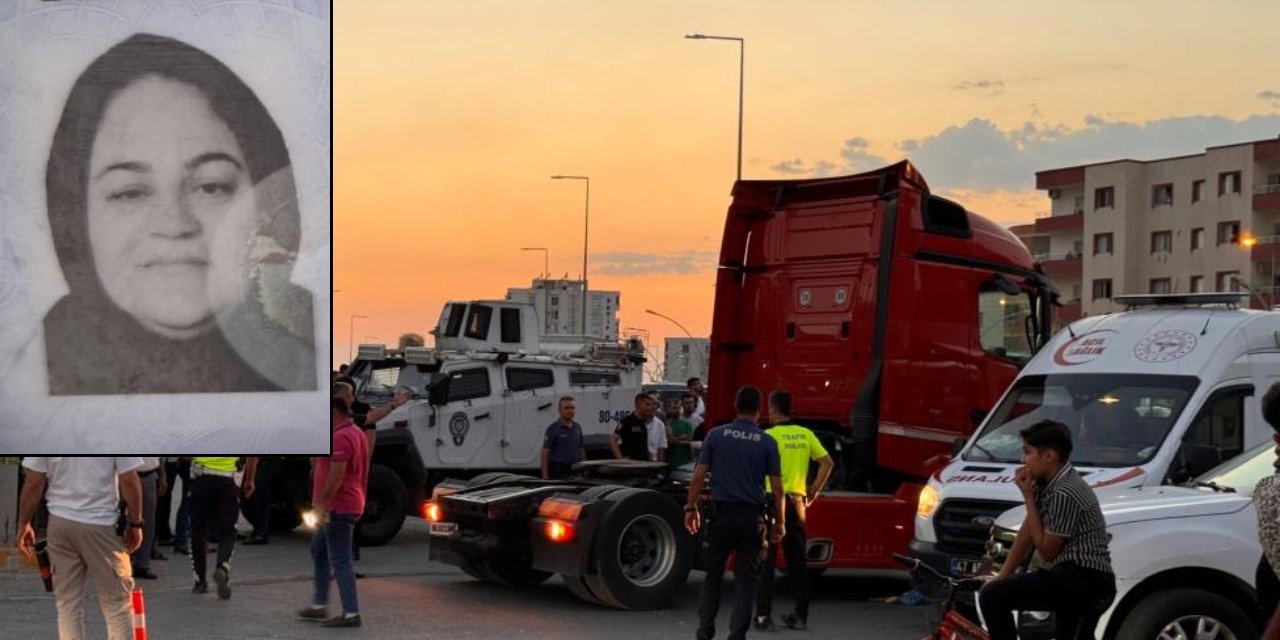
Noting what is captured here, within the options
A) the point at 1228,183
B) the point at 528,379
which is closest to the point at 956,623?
the point at 528,379

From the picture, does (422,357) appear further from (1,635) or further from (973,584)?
(973,584)

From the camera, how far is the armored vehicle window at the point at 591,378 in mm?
21000

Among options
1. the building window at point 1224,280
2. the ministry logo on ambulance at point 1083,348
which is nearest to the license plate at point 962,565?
the ministry logo on ambulance at point 1083,348

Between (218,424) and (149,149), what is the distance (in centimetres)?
106

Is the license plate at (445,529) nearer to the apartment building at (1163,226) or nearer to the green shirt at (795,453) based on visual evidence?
the green shirt at (795,453)

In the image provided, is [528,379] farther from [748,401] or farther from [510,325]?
[748,401]

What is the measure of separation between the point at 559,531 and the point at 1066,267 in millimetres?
74574

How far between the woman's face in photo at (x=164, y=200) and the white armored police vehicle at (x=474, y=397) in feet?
39.9

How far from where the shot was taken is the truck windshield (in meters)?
12.0

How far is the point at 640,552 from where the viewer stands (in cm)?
1345

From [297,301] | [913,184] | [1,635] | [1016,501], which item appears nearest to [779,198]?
[913,184]

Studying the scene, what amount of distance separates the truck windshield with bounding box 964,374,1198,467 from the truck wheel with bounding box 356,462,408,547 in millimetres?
7560

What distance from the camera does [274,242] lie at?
6.21 meters

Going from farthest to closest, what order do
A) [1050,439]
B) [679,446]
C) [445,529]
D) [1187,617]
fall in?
[679,446], [445,529], [1187,617], [1050,439]
